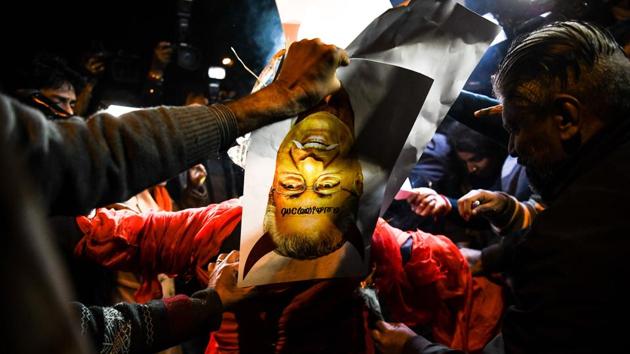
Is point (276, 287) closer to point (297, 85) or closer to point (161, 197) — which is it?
point (297, 85)

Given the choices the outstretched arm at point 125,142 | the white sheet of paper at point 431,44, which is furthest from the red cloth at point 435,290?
the outstretched arm at point 125,142

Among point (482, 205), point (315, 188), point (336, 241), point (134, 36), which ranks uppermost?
point (315, 188)

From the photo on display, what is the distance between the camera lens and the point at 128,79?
13.4ft

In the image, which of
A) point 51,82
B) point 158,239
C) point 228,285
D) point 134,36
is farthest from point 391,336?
point 134,36

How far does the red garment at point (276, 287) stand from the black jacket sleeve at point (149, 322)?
192mm

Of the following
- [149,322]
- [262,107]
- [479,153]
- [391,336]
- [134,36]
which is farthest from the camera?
[134,36]

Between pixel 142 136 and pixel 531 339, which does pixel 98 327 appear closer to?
pixel 142 136

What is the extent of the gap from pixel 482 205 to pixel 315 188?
3.09 feet

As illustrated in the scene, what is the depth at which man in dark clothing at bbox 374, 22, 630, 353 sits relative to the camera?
0.73 metres

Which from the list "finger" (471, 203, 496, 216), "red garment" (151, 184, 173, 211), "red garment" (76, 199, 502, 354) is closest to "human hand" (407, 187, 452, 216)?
"finger" (471, 203, 496, 216)

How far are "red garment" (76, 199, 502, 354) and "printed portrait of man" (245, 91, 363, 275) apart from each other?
23cm

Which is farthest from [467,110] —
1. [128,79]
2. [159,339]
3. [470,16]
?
[128,79]

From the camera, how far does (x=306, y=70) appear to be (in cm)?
90

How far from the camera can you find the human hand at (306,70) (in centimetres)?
89
